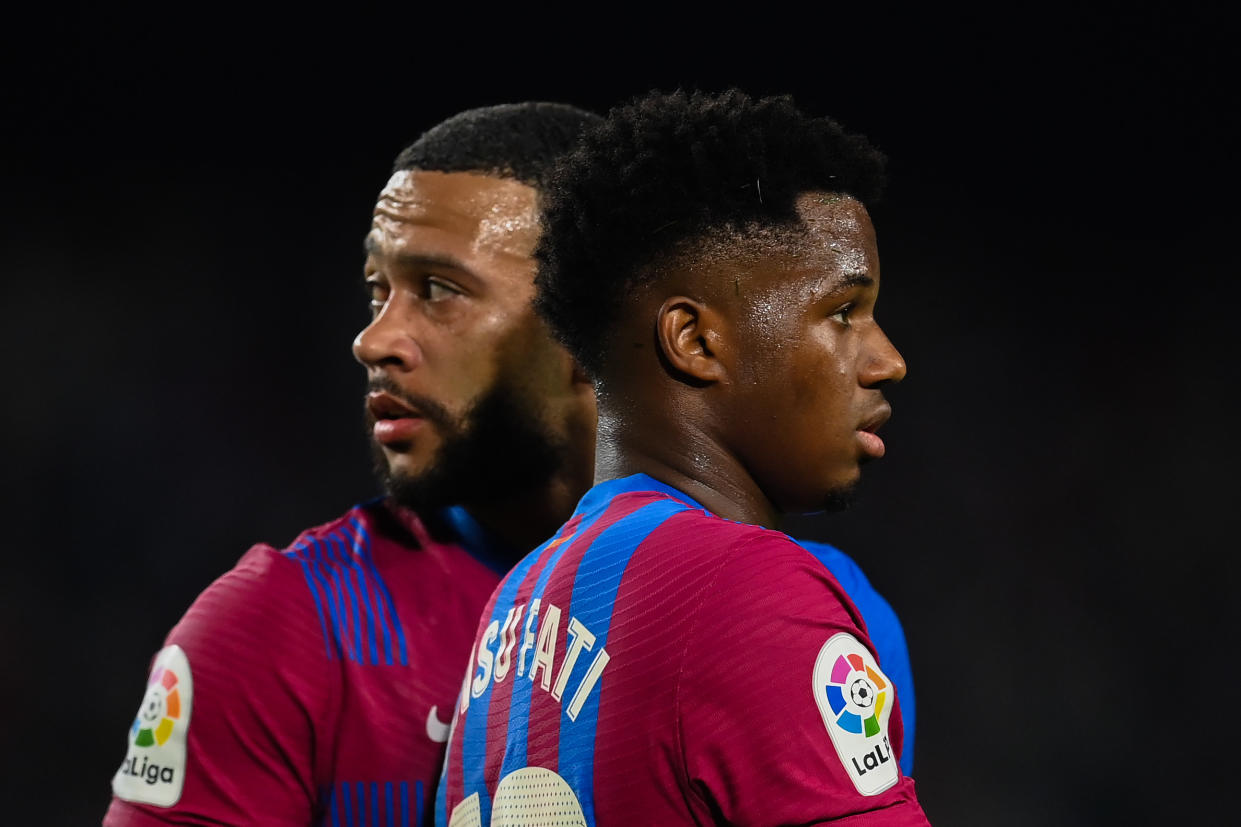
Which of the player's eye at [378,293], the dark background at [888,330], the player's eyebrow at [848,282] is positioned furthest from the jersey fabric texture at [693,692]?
the dark background at [888,330]

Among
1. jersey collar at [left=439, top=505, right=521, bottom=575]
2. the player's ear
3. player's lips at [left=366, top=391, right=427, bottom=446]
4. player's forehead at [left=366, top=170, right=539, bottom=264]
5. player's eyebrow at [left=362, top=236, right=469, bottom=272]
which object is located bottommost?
jersey collar at [left=439, top=505, right=521, bottom=575]

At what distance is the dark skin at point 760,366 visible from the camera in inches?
43.1

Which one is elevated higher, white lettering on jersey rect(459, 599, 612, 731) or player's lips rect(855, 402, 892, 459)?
player's lips rect(855, 402, 892, 459)

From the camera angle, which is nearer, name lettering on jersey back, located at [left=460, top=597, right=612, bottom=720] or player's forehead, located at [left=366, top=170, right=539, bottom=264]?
name lettering on jersey back, located at [left=460, top=597, right=612, bottom=720]

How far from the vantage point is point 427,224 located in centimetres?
158

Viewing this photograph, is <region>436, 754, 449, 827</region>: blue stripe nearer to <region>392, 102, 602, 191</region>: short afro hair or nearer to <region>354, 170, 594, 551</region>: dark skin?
<region>354, 170, 594, 551</region>: dark skin

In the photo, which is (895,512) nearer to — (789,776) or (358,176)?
(358,176)

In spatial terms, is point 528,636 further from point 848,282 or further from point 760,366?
point 848,282

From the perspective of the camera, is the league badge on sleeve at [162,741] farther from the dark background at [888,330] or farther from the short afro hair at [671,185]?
the dark background at [888,330]

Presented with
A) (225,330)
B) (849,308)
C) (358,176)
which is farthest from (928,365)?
(849,308)

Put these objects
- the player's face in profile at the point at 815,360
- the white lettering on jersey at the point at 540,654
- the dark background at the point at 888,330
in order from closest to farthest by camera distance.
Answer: the white lettering on jersey at the point at 540,654, the player's face in profile at the point at 815,360, the dark background at the point at 888,330

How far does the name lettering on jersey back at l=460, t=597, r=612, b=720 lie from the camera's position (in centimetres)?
98

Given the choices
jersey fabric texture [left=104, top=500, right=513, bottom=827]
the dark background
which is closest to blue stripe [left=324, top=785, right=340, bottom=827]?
jersey fabric texture [left=104, top=500, right=513, bottom=827]

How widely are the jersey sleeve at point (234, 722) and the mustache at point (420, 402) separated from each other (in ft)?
0.86
